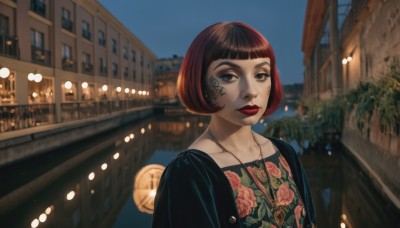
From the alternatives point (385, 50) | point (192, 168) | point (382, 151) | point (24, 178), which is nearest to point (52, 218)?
point (24, 178)

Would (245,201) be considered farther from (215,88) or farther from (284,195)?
(215,88)

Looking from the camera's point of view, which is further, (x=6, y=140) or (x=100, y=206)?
(x=6, y=140)

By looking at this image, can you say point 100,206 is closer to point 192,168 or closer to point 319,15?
point 192,168

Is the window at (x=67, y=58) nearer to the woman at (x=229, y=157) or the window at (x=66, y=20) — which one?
the window at (x=66, y=20)

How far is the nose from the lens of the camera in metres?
1.49

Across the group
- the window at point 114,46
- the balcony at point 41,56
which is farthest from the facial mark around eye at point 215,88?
the window at point 114,46

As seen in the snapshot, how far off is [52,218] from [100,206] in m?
1.01

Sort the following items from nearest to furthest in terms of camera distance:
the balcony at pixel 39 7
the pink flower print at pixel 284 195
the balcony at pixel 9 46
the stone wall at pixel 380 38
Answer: the pink flower print at pixel 284 195 < the stone wall at pixel 380 38 < the balcony at pixel 9 46 < the balcony at pixel 39 7

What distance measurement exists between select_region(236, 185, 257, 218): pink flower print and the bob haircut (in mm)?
425

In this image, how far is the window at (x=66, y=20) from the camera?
1844 centimetres

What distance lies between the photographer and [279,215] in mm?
1517

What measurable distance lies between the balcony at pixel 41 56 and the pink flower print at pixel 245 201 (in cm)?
1607

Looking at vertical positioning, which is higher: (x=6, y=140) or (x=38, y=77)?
(x=38, y=77)

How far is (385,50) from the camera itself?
30.3ft
